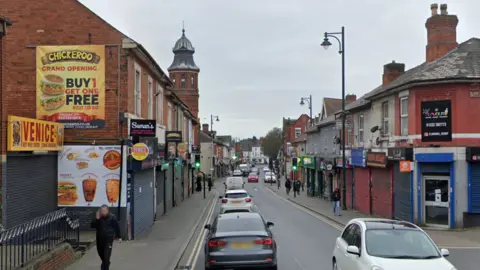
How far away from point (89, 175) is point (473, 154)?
49.6 feet

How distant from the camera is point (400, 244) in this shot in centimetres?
918

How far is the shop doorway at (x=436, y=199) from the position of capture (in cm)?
2135

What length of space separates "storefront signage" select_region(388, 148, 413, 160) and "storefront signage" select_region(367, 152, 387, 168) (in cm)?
65

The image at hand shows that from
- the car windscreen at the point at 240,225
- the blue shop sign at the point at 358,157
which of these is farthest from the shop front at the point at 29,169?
the blue shop sign at the point at 358,157

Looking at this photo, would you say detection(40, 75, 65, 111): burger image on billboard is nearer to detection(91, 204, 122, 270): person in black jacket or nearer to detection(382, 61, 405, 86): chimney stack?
detection(91, 204, 122, 270): person in black jacket

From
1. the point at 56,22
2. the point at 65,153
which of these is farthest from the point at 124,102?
the point at 56,22

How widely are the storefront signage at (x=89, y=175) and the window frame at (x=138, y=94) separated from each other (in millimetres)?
2352

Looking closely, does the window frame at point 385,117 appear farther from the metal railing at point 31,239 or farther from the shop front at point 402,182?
the metal railing at point 31,239

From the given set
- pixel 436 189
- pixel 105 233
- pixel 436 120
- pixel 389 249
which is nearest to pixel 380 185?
pixel 436 189

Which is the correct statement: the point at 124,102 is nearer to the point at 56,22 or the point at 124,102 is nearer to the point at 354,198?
the point at 56,22

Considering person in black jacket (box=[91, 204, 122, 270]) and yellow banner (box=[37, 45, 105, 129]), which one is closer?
person in black jacket (box=[91, 204, 122, 270])

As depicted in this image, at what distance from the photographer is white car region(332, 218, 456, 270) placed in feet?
27.5

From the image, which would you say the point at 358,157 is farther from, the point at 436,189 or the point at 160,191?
the point at 160,191

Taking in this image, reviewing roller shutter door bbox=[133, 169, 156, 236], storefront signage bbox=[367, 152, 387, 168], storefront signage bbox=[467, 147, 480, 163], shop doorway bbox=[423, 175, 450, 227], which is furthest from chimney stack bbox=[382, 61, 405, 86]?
roller shutter door bbox=[133, 169, 156, 236]
